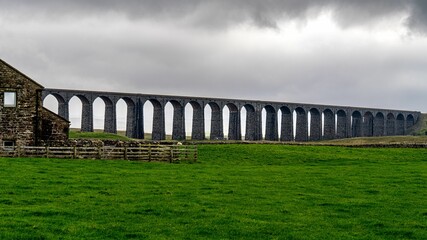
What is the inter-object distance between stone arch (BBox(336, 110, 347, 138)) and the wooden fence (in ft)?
329

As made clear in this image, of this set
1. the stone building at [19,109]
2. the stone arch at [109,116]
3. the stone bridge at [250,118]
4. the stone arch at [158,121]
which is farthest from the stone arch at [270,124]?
the stone building at [19,109]

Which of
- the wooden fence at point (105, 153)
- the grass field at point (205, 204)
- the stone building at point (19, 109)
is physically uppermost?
the stone building at point (19, 109)

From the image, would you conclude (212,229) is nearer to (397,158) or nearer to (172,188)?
(172,188)

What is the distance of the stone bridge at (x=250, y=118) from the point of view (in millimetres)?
92250

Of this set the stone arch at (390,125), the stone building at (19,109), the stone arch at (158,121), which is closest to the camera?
the stone building at (19,109)

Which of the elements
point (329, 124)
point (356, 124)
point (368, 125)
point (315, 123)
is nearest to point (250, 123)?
point (315, 123)

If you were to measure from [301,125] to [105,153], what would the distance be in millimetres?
90866

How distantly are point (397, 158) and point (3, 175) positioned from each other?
3591 centimetres

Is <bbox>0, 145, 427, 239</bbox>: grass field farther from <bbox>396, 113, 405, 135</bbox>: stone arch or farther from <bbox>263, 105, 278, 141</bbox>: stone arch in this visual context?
<bbox>396, 113, 405, 135</bbox>: stone arch

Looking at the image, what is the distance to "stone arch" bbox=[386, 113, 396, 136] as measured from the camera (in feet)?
497

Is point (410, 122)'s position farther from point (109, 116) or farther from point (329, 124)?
point (109, 116)

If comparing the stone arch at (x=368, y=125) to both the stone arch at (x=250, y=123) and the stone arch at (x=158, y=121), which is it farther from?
the stone arch at (x=158, y=121)

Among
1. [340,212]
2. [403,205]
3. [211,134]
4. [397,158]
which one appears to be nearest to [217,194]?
[340,212]

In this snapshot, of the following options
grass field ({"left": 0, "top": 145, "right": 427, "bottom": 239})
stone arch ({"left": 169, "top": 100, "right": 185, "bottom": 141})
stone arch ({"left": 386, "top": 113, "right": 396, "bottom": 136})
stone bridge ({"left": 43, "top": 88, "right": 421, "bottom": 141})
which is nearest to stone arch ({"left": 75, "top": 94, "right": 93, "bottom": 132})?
stone bridge ({"left": 43, "top": 88, "right": 421, "bottom": 141})
